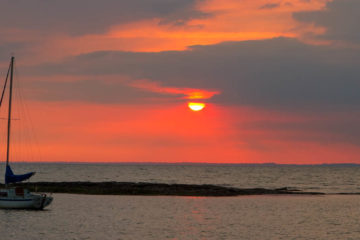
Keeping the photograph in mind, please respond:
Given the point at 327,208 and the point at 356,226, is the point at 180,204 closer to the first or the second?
the point at 327,208

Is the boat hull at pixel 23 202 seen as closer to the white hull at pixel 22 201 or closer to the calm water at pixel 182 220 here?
the white hull at pixel 22 201

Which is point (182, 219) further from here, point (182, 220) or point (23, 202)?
point (23, 202)

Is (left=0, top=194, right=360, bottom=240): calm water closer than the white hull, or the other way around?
(left=0, top=194, right=360, bottom=240): calm water

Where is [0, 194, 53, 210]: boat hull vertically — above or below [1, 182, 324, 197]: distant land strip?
below

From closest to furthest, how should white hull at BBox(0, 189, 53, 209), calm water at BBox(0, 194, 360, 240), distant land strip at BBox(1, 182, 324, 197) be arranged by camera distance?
calm water at BBox(0, 194, 360, 240) → white hull at BBox(0, 189, 53, 209) → distant land strip at BBox(1, 182, 324, 197)

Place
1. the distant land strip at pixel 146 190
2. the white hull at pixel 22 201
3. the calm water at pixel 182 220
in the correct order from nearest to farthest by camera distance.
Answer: the calm water at pixel 182 220 → the white hull at pixel 22 201 → the distant land strip at pixel 146 190

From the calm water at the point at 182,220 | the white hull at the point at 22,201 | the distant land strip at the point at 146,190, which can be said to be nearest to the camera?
the calm water at the point at 182,220

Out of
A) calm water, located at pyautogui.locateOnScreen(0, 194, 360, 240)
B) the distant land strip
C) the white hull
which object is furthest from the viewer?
the distant land strip

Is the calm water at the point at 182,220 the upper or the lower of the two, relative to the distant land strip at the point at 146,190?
lower

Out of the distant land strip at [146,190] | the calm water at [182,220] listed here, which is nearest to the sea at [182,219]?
the calm water at [182,220]

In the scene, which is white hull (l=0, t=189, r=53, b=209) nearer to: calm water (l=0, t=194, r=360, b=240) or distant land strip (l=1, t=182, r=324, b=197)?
calm water (l=0, t=194, r=360, b=240)

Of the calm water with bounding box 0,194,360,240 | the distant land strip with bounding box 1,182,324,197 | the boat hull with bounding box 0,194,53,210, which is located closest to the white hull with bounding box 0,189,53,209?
the boat hull with bounding box 0,194,53,210

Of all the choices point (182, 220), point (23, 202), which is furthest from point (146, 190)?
point (182, 220)

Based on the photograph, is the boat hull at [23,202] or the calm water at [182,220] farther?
the boat hull at [23,202]
